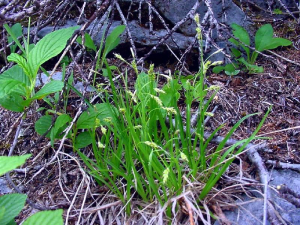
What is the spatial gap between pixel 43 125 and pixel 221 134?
40.0 inches

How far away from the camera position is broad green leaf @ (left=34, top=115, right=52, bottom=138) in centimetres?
175

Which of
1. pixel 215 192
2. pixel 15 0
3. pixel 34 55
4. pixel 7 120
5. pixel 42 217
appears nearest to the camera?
pixel 42 217

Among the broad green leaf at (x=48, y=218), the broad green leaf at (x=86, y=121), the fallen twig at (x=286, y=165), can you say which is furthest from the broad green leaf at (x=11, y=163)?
the fallen twig at (x=286, y=165)

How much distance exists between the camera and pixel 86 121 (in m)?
1.74

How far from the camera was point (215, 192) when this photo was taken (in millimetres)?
1513

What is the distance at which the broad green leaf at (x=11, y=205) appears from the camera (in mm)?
1229

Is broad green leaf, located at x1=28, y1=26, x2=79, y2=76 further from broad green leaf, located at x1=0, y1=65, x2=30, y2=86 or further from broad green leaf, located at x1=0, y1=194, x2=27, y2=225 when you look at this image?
broad green leaf, located at x1=0, y1=194, x2=27, y2=225

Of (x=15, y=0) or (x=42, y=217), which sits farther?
(x=15, y=0)

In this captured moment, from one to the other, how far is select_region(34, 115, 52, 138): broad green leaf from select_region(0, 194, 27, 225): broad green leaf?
49cm

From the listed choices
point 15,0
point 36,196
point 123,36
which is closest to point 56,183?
point 36,196

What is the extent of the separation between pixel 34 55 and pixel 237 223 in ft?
4.19

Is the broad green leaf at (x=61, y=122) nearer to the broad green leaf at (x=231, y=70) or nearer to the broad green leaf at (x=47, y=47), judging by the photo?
the broad green leaf at (x=47, y=47)

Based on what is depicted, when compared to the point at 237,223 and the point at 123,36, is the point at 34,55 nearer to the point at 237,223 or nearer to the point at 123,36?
the point at 123,36

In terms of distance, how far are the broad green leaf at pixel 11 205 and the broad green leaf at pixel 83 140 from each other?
0.51 metres
